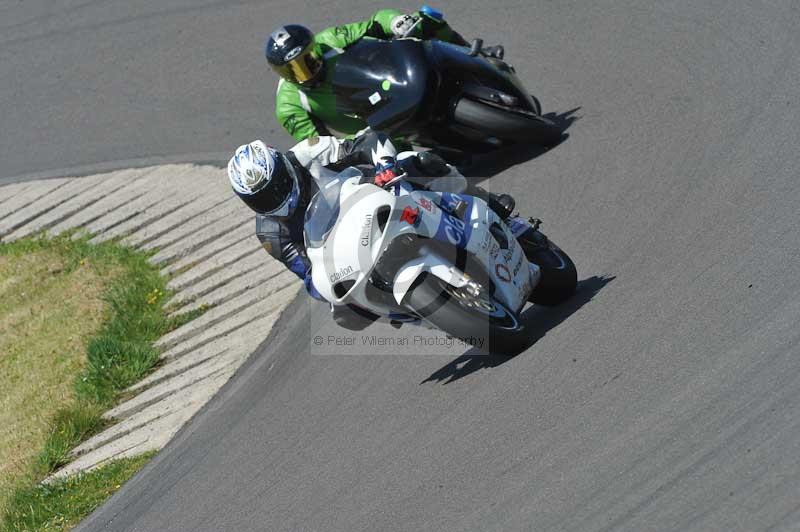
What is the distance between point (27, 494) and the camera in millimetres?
8461

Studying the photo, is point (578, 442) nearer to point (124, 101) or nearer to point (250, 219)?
point (250, 219)

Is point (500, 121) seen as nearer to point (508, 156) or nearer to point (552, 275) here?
point (508, 156)

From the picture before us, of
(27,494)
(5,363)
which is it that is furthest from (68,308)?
(27,494)

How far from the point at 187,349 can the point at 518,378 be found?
3.64 m

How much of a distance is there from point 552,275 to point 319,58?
3327 mm

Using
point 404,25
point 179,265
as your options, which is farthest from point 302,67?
point 179,265

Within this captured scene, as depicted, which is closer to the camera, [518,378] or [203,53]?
[518,378]

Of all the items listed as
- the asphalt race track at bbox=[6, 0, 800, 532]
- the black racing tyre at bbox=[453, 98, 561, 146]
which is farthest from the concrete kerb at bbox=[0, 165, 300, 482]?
the black racing tyre at bbox=[453, 98, 561, 146]

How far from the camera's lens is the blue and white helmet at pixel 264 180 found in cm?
697

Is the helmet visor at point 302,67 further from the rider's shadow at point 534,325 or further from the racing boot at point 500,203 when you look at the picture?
the rider's shadow at point 534,325

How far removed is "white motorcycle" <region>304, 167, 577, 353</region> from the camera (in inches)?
263

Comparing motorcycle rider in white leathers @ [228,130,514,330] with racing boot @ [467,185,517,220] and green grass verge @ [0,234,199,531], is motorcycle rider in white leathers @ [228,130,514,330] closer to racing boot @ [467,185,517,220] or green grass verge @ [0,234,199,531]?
racing boot @ [467,185,517,220]

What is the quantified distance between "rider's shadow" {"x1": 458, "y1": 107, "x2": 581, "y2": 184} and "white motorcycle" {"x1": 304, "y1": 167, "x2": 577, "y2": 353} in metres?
2.62

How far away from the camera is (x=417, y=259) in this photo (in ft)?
22.4
